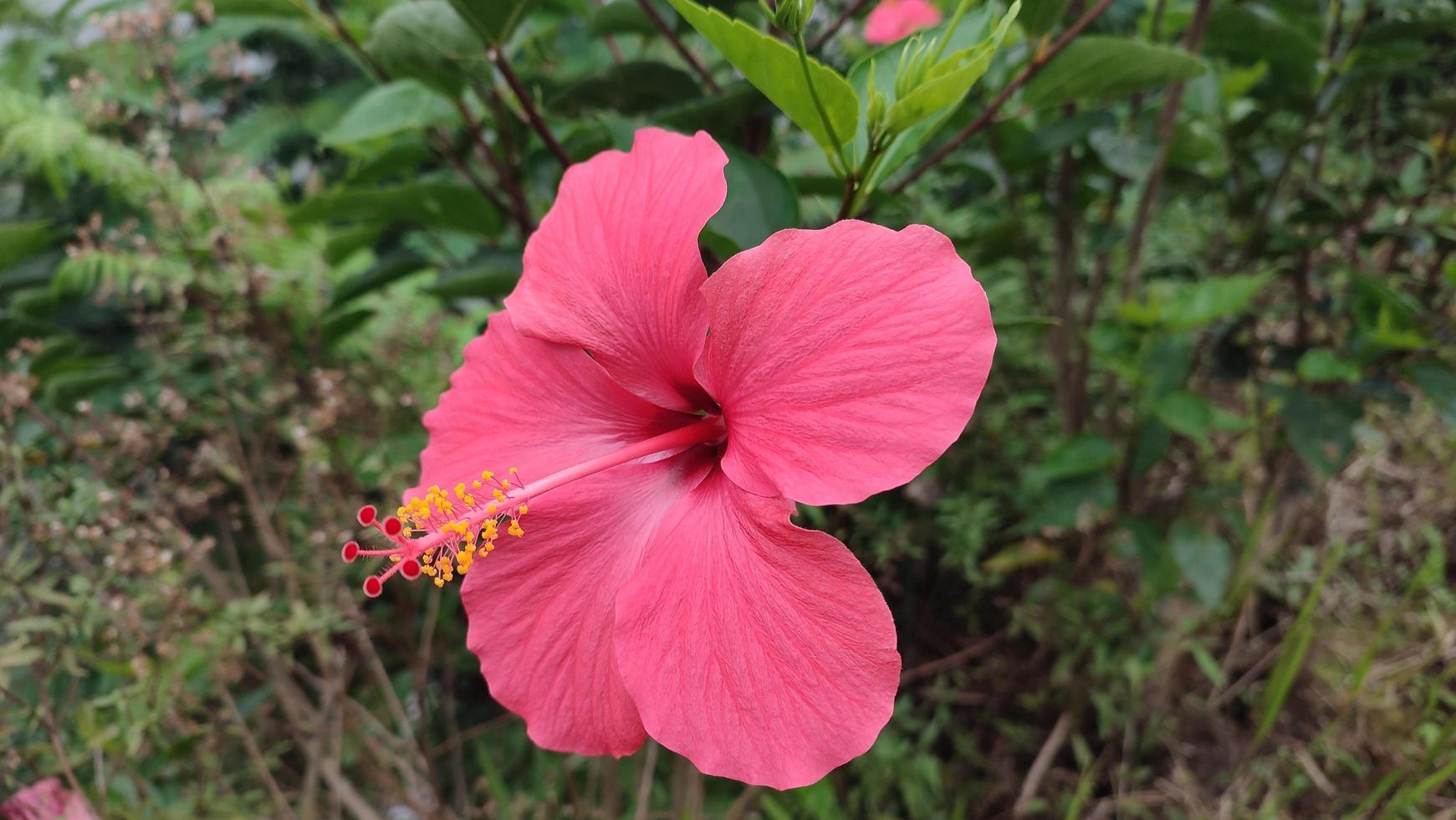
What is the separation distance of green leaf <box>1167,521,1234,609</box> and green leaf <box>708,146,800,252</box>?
0.90 m

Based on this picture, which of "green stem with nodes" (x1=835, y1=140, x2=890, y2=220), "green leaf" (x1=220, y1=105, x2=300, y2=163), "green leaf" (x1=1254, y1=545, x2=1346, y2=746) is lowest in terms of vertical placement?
"green leaf" (x1=1254, y1=545, x2=1346, y2=746)

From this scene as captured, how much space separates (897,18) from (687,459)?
43.6 inches

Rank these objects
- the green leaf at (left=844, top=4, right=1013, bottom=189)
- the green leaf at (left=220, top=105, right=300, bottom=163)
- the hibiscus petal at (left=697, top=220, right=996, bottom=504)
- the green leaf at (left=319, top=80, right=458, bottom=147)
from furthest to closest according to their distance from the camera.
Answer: the green leaf at (left=220, top=105, right=300, bottom=163) → the green leaf at (left=319, top=80, right=458, bottom=147) → the green leaf at (left=844, top=4, right=1013, bottom=189) → the hibiscus petal at (left=697, top=220, right=996, bottom=504)

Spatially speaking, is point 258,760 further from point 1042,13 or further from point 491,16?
point 1042,13

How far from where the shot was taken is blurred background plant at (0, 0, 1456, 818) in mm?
880

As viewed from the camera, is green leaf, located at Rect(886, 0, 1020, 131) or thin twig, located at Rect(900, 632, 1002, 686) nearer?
green leaf, located at Rect(886, 0, 1020, 131)

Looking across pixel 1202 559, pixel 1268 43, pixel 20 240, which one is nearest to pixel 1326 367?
pixel 1202 559

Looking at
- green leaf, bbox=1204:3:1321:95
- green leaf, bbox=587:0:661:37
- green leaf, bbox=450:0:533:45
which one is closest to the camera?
green leaf, bbox=450:0:533:45

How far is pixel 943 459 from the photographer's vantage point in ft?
4.74

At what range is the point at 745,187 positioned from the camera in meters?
0.69

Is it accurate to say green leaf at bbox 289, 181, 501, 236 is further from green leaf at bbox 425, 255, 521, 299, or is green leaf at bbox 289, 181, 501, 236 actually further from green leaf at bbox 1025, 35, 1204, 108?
green leaf at bbox 1025, 35, 1204, 108

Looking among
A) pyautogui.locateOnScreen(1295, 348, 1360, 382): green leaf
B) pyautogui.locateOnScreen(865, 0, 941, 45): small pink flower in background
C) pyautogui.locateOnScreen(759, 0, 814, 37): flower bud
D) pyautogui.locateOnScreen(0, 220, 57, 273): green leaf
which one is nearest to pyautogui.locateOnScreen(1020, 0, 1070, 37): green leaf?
pyautogui.locateOnScreen(759, 0, 814, 37): flower bud

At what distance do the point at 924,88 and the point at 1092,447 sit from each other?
82cm

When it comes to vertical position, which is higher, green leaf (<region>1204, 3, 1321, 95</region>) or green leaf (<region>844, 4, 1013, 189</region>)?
green leaf (<region>844, 4, 1013, 189</region>)
